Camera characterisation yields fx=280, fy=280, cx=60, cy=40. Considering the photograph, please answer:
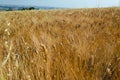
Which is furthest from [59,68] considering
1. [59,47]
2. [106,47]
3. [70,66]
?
[106,47]

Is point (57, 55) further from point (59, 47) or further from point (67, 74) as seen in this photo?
point (67, 74)

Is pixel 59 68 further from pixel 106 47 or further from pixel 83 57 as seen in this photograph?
pixel 106 47

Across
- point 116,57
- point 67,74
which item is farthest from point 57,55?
point 116,57

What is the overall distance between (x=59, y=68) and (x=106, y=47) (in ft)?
0.89

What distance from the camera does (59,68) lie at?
1.24m

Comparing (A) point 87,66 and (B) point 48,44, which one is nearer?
(A) point 87,66

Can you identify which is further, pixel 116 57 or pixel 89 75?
pixel 116 57

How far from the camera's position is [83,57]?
1.31m

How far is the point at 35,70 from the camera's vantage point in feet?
4.13

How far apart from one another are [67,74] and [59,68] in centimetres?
7

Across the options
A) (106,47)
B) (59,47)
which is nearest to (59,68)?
(59,47)

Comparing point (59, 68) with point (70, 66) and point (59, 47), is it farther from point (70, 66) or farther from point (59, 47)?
point (59, 47)

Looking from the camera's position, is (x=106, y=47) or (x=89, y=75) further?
(x=106, y=47)

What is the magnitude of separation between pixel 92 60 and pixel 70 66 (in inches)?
4.6
